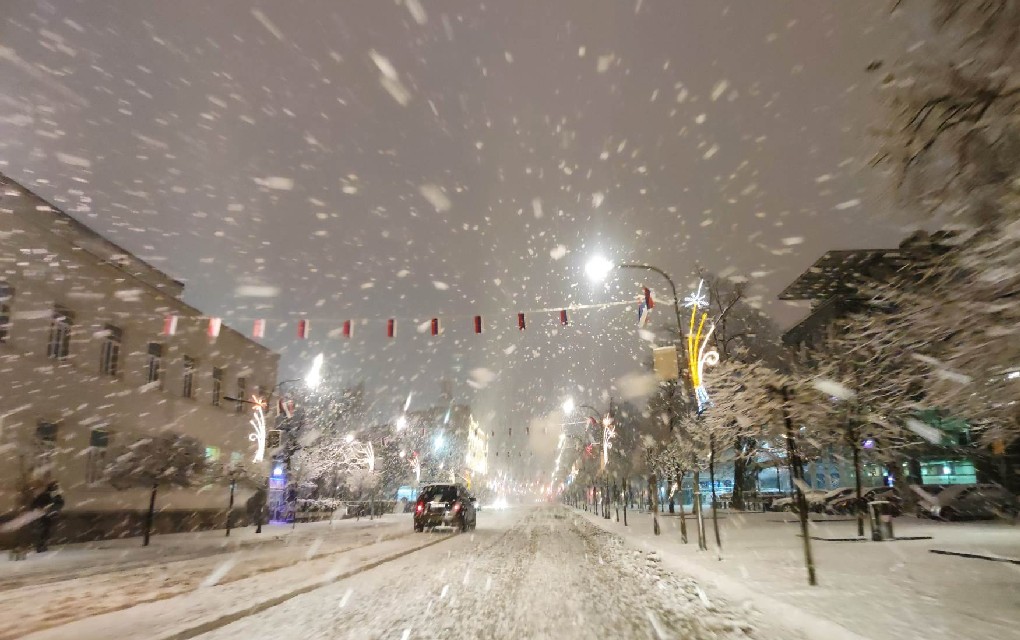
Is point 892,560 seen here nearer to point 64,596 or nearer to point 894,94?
point 894,94

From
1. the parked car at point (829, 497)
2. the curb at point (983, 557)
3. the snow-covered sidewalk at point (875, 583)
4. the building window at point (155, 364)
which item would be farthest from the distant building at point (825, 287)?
the building window at point (155, 364)

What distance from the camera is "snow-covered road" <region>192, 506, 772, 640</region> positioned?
326 inches

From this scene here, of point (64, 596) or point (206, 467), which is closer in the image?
point (64, 596)

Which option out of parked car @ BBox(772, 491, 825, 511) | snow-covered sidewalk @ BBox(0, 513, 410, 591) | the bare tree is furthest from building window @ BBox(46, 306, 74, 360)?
parked car @ BBox(772, 491, 825, 511)

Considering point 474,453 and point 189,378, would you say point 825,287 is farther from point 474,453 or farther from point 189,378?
point 474,453

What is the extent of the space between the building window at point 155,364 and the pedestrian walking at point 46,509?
30.4 feet

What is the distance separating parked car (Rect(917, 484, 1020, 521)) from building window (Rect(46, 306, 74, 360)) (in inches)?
1471

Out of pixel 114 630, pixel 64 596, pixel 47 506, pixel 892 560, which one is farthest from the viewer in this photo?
pixel 47 506

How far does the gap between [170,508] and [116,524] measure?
15.8 ft

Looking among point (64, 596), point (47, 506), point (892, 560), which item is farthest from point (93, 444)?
point (892, 560)

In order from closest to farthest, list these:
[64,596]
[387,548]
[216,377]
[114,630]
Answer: [114,630], [64,596], [387,548], [216,377]

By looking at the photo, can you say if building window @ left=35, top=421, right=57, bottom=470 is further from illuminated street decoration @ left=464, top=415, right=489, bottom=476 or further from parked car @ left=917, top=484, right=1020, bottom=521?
illuminated street decoration @ left=464, top=415, right=489, bottom=476

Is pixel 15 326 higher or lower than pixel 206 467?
higher

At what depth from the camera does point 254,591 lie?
37.2 feet
